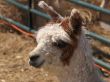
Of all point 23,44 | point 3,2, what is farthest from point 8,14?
point 23,44

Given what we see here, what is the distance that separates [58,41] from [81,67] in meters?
0.35

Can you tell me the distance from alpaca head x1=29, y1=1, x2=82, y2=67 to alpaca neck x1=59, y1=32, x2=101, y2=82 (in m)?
0.05

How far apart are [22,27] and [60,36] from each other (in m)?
3.61

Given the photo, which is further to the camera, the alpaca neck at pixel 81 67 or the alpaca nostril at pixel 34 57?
the alpaca neck at pixel 81 67

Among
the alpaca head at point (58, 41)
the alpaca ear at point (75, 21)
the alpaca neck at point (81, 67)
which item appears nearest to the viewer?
the alpaca ear at point (75, 21)

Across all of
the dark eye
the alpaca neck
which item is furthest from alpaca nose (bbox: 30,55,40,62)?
the alpaca neck

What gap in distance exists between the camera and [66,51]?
3.27 meters

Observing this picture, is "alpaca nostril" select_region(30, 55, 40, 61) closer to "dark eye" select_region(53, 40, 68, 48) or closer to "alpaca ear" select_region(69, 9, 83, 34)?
"dark eye" select_region(53, 40, 68, 48)

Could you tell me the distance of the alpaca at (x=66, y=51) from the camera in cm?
317

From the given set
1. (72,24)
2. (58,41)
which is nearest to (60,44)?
(58,41)

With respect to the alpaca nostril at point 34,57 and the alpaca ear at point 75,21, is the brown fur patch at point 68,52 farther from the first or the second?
the alpaca nostril at point 34,57

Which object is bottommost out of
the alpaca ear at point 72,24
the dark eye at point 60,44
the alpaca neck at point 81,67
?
the alpaca neck at point 81,67

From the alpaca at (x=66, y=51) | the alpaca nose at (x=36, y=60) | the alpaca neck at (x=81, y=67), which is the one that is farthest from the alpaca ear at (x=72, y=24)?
the alpaca nose at (x=36, y=60)

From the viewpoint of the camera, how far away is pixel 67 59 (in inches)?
130
